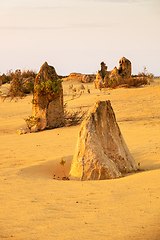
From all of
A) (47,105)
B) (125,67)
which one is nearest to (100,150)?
(47,105)

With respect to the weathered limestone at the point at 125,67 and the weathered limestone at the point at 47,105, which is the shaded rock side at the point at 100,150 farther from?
the weathered limestone at the point at 125,67

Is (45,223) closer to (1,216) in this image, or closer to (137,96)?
(1,216)

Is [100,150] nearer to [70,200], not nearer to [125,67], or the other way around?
[70,200]

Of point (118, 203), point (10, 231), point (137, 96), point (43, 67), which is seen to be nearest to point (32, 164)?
point (118, 203)

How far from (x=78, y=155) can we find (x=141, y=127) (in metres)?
6.02

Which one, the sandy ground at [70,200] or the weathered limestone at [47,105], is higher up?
the weathered limestone at [47,105]

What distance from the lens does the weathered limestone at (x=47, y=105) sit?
38.6ft

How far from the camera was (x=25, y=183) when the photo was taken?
530 centimetres

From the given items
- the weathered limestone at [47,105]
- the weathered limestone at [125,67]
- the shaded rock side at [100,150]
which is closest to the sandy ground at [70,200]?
the shaded rock side at [100,150]

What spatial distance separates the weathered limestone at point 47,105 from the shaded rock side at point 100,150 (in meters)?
5.66

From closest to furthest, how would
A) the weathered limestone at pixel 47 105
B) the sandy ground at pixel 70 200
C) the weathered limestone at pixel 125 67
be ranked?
the sandy ground at pixel 70 200 < the weathered limestone at pixel 47 105 < the weathered limestone at pixel 125 67

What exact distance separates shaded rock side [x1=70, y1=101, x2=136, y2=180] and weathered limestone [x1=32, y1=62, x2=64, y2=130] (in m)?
5.66

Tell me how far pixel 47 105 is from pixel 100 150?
642 cm

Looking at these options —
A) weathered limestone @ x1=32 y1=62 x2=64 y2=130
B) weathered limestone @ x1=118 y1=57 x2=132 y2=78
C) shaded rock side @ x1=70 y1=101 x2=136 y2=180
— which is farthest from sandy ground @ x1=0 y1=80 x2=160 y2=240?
weathered limestone @ x1=118 y1=57 x2=132 y2=78
